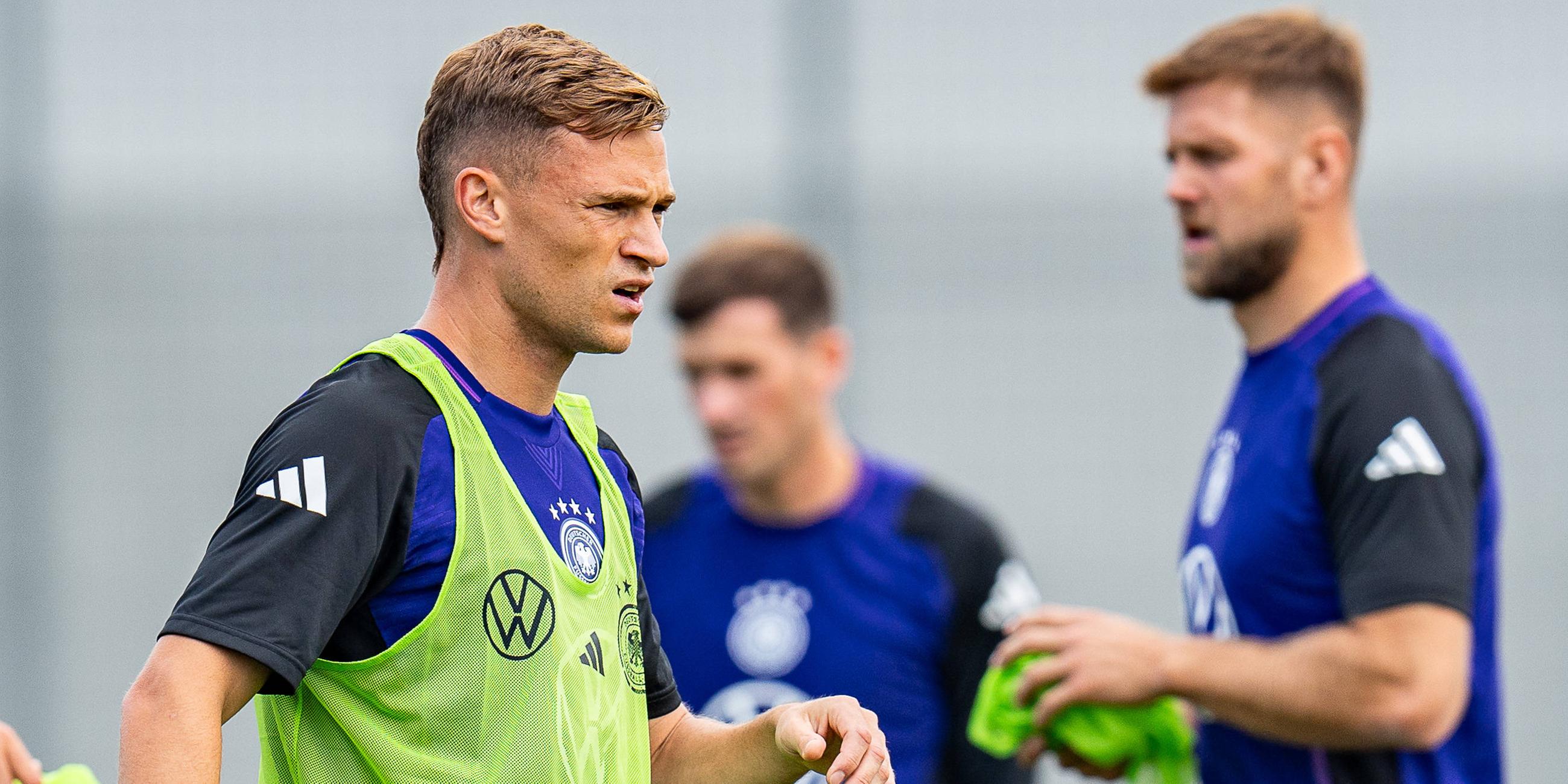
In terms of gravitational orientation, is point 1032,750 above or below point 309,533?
below

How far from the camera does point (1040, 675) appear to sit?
3.21 meters

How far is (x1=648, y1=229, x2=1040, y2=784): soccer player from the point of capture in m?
4.06

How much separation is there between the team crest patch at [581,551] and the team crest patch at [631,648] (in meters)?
0.09

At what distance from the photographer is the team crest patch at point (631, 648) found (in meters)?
2.03

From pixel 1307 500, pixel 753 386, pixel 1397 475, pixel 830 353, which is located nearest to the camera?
pixel 1397 475

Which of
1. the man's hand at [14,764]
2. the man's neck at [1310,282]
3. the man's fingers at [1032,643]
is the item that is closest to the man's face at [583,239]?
the man's hand at [14,764]

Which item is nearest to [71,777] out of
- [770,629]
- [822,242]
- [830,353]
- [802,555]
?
[770,629]

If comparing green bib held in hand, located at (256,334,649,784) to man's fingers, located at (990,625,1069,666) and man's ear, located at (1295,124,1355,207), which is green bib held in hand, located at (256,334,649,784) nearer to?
man's fingers, located at (990,625,1069,666)

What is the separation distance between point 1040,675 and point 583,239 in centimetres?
168

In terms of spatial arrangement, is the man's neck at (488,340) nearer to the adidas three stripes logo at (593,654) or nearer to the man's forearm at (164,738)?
the adidas three stripes logo at (593,654)

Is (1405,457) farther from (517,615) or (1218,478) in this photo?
(517,615)

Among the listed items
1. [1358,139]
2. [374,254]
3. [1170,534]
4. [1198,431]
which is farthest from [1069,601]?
[1358,139]

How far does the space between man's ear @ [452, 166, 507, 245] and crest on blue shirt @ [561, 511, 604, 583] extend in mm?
366

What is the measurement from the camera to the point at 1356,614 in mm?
2908
